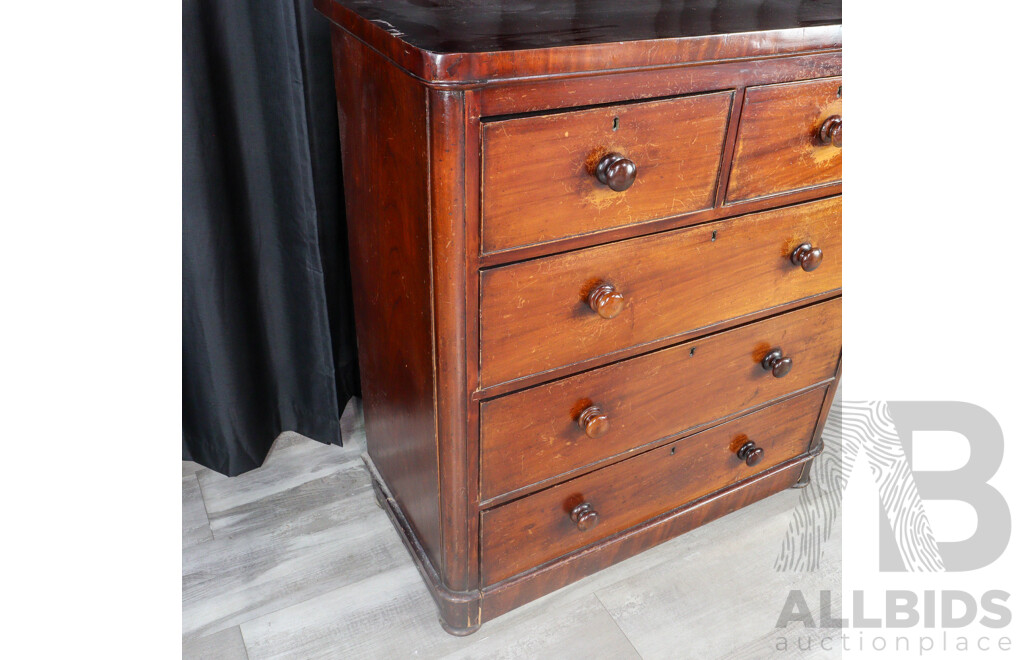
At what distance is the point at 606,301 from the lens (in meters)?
1.04

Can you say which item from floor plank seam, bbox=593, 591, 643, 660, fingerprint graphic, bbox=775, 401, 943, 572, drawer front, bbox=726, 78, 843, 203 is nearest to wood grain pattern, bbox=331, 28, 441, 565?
floor plank seam, bbox=593, 591, 643, 660

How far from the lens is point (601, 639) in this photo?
1.33 meters

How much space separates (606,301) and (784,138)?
1.22ft

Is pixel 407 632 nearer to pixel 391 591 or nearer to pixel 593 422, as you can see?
pixel 391 591

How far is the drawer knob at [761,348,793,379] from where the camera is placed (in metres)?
1.33

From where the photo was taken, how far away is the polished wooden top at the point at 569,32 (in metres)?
0.82

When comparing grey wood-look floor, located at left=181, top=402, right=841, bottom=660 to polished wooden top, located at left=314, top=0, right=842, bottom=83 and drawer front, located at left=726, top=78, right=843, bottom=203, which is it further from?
polished wooden top, located at left=314, top=0, right=842, bottom=83

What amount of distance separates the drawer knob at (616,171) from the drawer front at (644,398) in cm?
32

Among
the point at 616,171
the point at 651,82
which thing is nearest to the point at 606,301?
the point at 616,171

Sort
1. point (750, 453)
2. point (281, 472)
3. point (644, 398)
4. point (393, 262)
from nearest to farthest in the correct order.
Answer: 1. point (393, 262)
2. point (644, 398)
3. point (750, 453)
4. point (281, 472)
